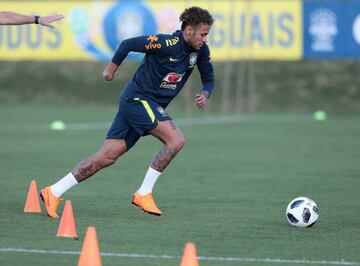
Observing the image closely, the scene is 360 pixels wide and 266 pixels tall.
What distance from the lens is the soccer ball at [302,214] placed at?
418 inches

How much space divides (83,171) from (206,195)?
8.10 ft

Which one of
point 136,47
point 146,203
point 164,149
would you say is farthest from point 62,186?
point 136,47

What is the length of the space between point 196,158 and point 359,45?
10839mm

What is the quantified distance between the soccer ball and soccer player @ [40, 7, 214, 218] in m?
1.42

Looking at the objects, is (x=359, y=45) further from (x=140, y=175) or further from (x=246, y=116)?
(x=140, y=175)

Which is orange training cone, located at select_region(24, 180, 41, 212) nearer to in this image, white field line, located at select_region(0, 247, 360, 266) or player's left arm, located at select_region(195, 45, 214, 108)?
player's left arm, located at select_region(195, 45, 214, 108)

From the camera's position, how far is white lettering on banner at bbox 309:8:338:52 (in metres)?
27.5

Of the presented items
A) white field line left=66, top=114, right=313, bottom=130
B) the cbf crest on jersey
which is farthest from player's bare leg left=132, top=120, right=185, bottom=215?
white field line left=66, top=114, right=313, bottom=130

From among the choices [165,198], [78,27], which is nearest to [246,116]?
[78,27]

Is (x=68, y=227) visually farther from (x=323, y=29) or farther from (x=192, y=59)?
(x=323, y=29)

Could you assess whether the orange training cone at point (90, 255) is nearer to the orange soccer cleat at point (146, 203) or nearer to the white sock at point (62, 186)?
the white sock at point (62, 186)

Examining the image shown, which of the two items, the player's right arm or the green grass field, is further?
the player's right arm

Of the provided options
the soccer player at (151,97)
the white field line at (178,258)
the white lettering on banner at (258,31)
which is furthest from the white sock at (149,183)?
the white lettering on banner at (258,31)

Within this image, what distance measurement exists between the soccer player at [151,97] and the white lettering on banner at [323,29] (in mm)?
16398
